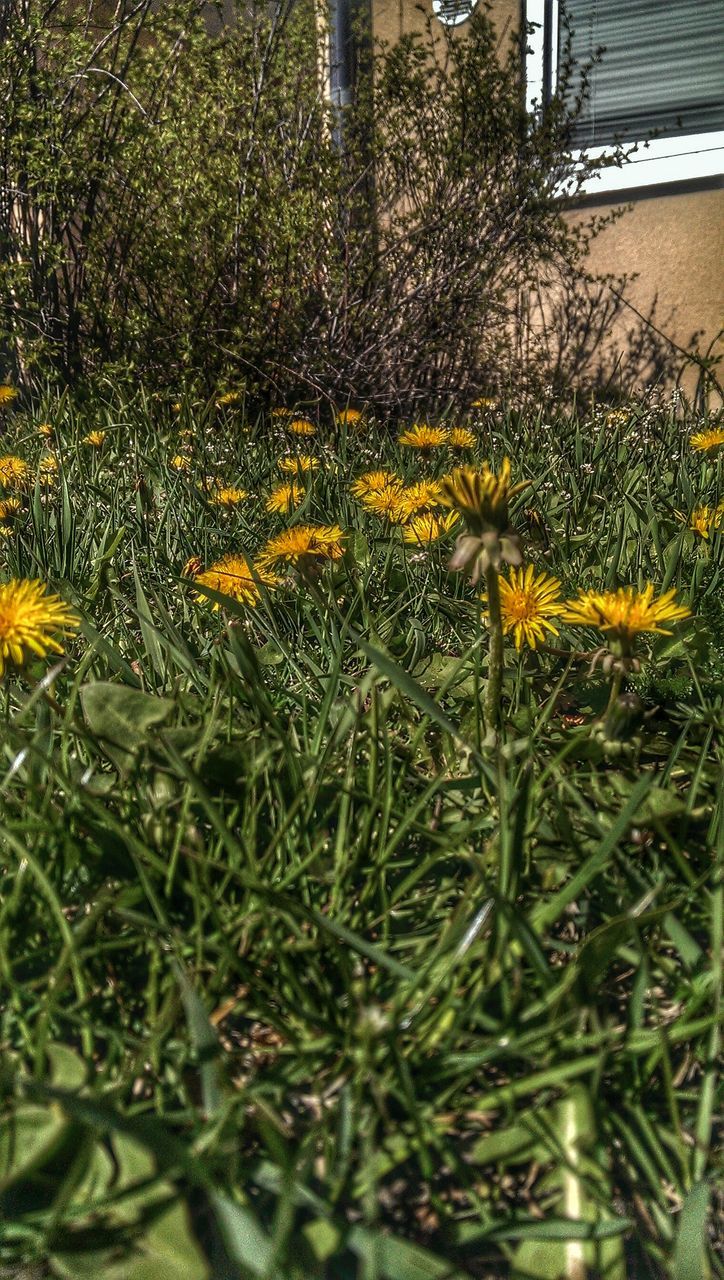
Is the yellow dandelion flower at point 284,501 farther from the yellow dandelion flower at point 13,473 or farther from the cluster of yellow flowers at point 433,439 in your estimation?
the yellow dandelion flower at point 13,473

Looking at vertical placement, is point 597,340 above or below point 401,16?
below

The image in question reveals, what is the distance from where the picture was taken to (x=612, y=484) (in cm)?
290

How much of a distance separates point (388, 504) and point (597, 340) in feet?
15.2

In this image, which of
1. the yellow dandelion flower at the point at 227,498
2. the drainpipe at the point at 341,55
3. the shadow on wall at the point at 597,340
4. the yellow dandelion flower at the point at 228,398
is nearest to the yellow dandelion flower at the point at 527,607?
the yellow dandelion flower at the point at 227,498

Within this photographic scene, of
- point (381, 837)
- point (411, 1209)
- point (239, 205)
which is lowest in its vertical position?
point (411, 1209)

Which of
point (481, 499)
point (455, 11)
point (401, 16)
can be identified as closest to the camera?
point (481, 499)

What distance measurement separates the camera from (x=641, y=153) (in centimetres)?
614

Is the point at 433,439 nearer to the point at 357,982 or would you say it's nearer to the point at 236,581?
the point at 236,581

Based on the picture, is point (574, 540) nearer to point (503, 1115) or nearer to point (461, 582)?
point (461, 582)

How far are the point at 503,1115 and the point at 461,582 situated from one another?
1304 mm

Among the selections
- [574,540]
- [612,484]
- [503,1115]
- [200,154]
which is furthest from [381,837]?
[200,154]

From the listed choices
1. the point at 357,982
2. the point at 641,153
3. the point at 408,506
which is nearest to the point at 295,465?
the point at 408,506

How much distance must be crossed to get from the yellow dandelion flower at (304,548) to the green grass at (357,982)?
24 cm

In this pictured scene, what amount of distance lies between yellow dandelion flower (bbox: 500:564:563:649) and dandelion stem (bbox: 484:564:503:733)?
0.12 meters
